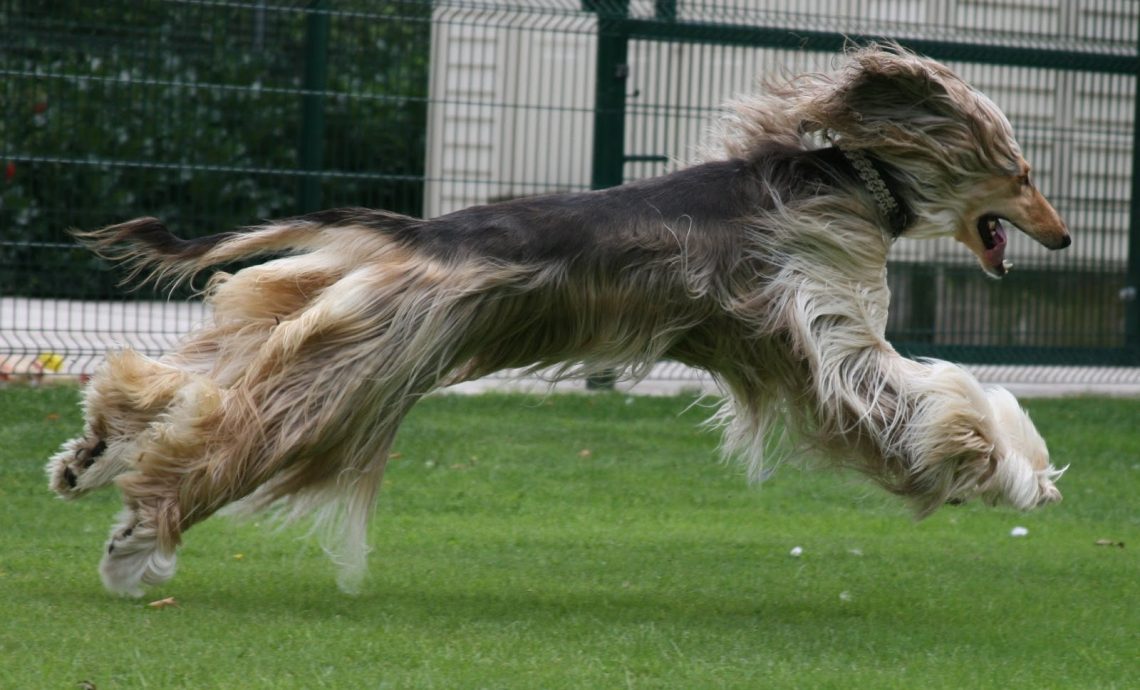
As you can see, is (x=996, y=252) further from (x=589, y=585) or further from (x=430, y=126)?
(x=430, y=126)

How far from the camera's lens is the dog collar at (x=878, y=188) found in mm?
4996

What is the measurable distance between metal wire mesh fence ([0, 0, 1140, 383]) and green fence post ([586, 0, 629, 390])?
0.5 inches

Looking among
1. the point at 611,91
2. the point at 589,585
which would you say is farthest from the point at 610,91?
the point at 589,585

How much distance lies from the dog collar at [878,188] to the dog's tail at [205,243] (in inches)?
58.9

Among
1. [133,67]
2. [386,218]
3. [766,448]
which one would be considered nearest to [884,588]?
[766,448]

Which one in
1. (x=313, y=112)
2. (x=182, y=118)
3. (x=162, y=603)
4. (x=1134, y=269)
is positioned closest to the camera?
(x=162, y=603)

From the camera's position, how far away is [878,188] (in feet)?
16.4

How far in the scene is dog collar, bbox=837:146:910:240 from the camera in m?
5.00

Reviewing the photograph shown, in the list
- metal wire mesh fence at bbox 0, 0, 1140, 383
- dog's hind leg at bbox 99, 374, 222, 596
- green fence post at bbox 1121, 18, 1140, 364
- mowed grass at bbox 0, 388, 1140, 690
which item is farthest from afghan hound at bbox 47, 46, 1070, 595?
green fence post at bbox 1121, 18, 1140, 364

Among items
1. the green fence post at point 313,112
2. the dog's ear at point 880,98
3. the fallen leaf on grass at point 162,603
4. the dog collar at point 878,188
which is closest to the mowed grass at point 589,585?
the fallen leaf on grass at point 162,603

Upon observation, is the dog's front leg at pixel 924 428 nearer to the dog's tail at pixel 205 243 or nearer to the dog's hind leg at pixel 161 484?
the dog's tail at pixel 205 243

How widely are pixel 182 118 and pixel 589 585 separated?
4618 mm

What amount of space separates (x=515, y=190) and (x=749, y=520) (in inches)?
140

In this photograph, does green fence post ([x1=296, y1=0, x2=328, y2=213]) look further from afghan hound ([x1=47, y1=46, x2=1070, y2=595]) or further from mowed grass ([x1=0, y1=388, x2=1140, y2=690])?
afghan hound ([x1=47, y1=46, x2=1070, y2=595])
